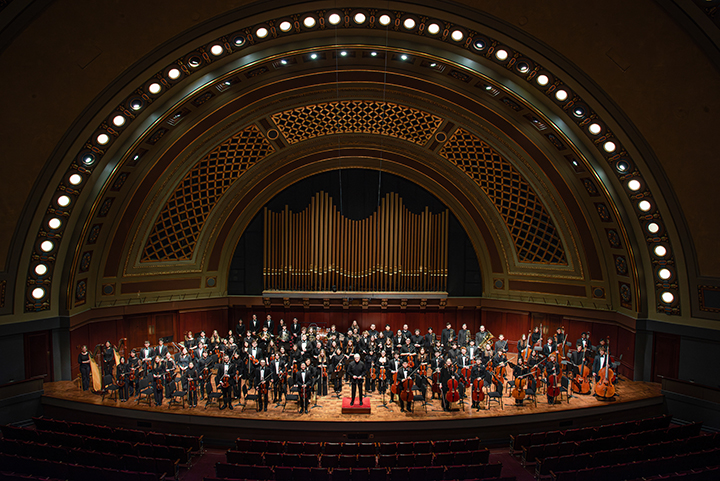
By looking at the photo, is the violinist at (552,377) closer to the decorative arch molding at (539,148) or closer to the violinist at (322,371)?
the decorative arch molding at (539,148)

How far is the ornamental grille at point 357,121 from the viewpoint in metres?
14.3

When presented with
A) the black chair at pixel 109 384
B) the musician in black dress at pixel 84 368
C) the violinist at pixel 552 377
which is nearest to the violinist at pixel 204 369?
the black chair at pixel 109 384

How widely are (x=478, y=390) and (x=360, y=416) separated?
8.87ft

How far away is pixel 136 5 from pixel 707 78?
11.2m

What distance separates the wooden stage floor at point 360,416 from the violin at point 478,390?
1.00ft

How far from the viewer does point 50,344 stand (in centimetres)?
1234

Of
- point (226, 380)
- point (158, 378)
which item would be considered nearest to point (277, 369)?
point (226, 380)

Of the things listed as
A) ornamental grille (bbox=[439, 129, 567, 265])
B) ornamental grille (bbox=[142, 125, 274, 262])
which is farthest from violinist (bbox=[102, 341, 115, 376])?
ornamental grille (bbox=[439, 129, 567, 265])

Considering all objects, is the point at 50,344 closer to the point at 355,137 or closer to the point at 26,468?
the point at 26,468

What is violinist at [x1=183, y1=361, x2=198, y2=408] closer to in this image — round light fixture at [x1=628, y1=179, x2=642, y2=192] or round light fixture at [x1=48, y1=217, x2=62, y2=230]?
round light fixture at [x1=48, y1=217, x2=62, y2=230]

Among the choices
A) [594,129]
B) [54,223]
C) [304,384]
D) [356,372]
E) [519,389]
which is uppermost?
[594,129]

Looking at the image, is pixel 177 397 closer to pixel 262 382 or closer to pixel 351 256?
pixel 262 382

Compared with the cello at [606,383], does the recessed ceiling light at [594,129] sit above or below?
above

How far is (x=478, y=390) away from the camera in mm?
10812
